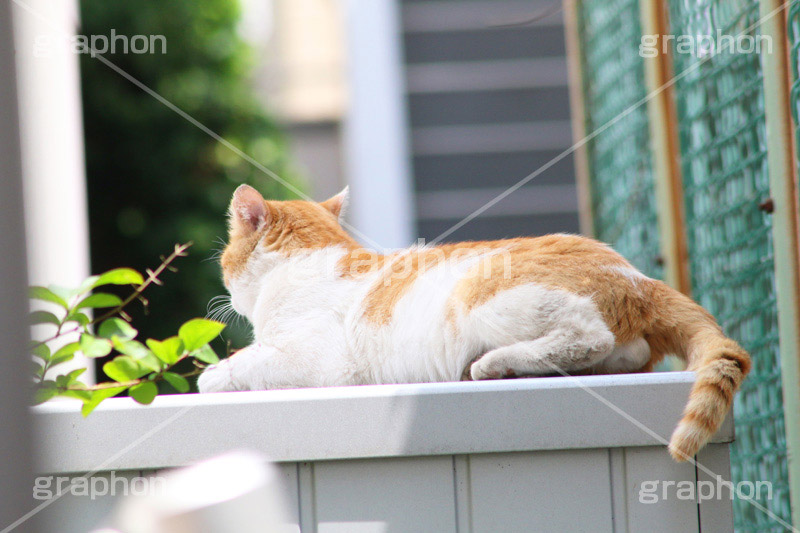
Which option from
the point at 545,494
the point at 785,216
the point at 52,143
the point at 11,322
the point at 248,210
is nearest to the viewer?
the point at 11,322

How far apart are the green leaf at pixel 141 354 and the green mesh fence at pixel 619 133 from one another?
6.10 feet

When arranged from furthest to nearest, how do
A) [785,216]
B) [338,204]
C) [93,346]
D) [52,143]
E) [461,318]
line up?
[52,143]
[338,204]
[785,216]
[461,318]
[93,346]

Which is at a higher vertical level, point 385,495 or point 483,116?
point 483,116

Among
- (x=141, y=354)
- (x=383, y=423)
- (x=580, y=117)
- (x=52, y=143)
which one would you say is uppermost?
(x=580, y=117)

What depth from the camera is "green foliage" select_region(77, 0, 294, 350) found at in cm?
531

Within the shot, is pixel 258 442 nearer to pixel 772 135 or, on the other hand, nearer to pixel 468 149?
pixel 772 135

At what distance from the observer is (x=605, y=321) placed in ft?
4.44

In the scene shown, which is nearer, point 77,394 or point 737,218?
point 77,394

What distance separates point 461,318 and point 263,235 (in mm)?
569

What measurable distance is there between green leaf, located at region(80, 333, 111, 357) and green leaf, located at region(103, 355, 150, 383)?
0.02 m

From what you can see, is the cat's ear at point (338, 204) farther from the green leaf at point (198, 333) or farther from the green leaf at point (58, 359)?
the green leaf at point (58, 359)

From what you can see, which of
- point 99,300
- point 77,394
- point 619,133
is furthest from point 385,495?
point 619,133

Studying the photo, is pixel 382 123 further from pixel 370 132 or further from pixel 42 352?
pixel 42 352

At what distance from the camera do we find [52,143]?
2285 mm
